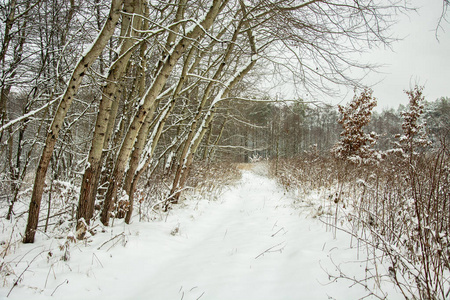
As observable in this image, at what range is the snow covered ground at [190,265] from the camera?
183 cm

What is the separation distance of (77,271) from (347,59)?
14.5 ft

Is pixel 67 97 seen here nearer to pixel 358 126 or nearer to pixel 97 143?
pixel 97 143

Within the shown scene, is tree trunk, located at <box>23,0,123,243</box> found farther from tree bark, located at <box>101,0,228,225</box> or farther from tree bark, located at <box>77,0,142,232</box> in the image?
tree bark, located at <box>101,0,228,225</box>

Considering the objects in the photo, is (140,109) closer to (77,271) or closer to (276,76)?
(77,271)

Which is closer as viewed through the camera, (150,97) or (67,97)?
(67,97)

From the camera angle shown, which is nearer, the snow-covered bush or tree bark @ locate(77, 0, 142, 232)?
tree bark @ locate(77, 0, 142, 232)

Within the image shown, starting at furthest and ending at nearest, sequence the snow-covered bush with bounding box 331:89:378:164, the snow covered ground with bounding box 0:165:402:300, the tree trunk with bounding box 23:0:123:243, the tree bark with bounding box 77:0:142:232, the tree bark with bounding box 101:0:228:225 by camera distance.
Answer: the snow-covered bush with bounding box 331:89:378:164 → the tree bark with bounding box 101:0:228:225 → the tree bark with bounding box 77:0:142:232 → the tree trunk with bounding box 23:0:123:243 → the snow covered ground with bounding box 0:165:402:300

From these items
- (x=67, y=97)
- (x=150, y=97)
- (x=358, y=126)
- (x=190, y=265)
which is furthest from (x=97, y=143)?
(x=358, y=126)

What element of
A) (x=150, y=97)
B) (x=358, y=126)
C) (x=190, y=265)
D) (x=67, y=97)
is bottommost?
(x=190, y=265)

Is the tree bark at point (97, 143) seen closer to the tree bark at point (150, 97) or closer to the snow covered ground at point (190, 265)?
the tree bark at point (150, 97)

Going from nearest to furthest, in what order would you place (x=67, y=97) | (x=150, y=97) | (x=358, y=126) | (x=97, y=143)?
(x=67, y=97) → (x=97, y=143) → (x=150, y=97) → (x=358, y=126)

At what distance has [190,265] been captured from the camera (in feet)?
7.77

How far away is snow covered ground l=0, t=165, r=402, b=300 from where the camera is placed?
5.99ft

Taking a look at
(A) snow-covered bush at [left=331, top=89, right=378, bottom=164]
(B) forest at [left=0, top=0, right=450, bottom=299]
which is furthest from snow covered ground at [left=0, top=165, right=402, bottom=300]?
(A) snow-covered bush at [left=331, top=89, right=378, bottom=164]
